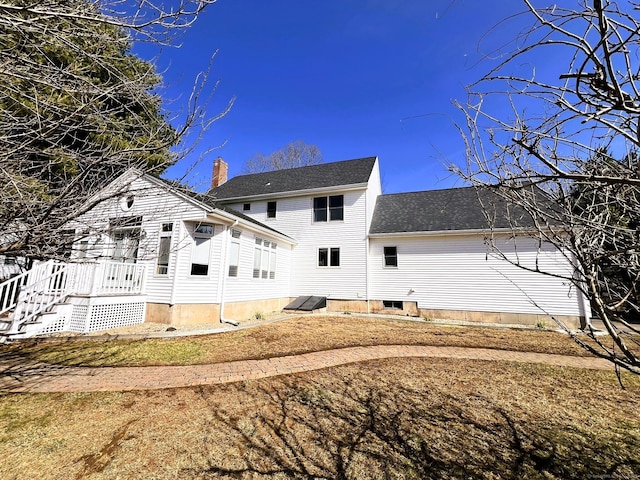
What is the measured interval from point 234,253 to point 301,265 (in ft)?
16.7

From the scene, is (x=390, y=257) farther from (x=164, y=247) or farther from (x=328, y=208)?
(x=164, y=247)

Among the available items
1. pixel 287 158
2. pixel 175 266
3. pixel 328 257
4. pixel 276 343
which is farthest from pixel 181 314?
pixel 287 158

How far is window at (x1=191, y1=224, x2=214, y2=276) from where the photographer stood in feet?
34.7

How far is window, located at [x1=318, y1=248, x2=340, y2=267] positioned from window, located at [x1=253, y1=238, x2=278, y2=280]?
2.57 meters

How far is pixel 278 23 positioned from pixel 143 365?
7.47 meters

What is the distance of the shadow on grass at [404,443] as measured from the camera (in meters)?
2.75

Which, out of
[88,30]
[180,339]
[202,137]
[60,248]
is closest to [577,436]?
[202,137]

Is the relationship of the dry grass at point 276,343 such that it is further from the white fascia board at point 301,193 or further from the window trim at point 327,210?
the white fascia board at point 301,193

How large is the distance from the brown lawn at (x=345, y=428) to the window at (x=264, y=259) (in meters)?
8.16

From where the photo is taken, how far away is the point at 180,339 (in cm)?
820

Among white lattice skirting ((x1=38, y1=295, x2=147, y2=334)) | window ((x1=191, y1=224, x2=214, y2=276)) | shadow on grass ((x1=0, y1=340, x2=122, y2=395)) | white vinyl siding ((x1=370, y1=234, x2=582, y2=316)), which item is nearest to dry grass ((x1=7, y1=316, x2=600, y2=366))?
shadow on grass ((x1=0, y1=340, x2=122, y2=395))

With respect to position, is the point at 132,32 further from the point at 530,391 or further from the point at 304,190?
the point at 304,190

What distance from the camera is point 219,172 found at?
65.6 feet

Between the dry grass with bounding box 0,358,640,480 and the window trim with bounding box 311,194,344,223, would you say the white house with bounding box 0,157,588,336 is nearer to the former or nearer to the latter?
the window trim with bounding box 311,194,344,223
